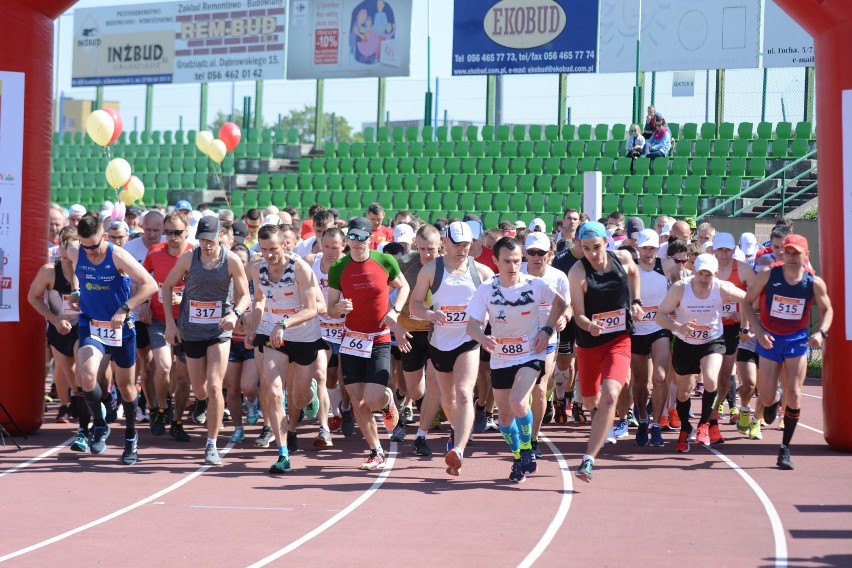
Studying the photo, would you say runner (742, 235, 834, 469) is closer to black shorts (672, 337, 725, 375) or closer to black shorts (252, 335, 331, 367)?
black shorts (672, 337, 725, 375)

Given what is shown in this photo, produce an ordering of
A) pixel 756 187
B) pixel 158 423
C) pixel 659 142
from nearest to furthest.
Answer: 1. pixel 158 423
2. pixel 756 187
3. pixel 659 142

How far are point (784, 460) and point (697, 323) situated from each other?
162 centimetres

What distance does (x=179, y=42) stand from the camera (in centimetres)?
3806

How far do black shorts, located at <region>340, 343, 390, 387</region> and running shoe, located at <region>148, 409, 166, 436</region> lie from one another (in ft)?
9.31

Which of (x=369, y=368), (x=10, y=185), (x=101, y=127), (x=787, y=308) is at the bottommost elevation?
(x=369, y=368)

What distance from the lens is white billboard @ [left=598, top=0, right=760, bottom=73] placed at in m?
27.3

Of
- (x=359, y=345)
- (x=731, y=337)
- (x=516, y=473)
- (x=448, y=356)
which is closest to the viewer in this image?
(x=516, y=473)

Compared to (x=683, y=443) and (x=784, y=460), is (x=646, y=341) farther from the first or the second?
(x=784, y=460)

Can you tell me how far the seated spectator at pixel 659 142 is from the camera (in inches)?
989

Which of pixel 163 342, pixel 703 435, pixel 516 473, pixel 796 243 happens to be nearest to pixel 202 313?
pixel 163 342

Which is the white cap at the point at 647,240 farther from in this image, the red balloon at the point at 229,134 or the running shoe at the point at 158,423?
the red balloon at the point at 229,134

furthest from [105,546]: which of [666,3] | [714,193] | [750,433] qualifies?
[666,3]

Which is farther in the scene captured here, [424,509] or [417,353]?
[417,353]

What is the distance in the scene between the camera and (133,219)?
59.1ft
